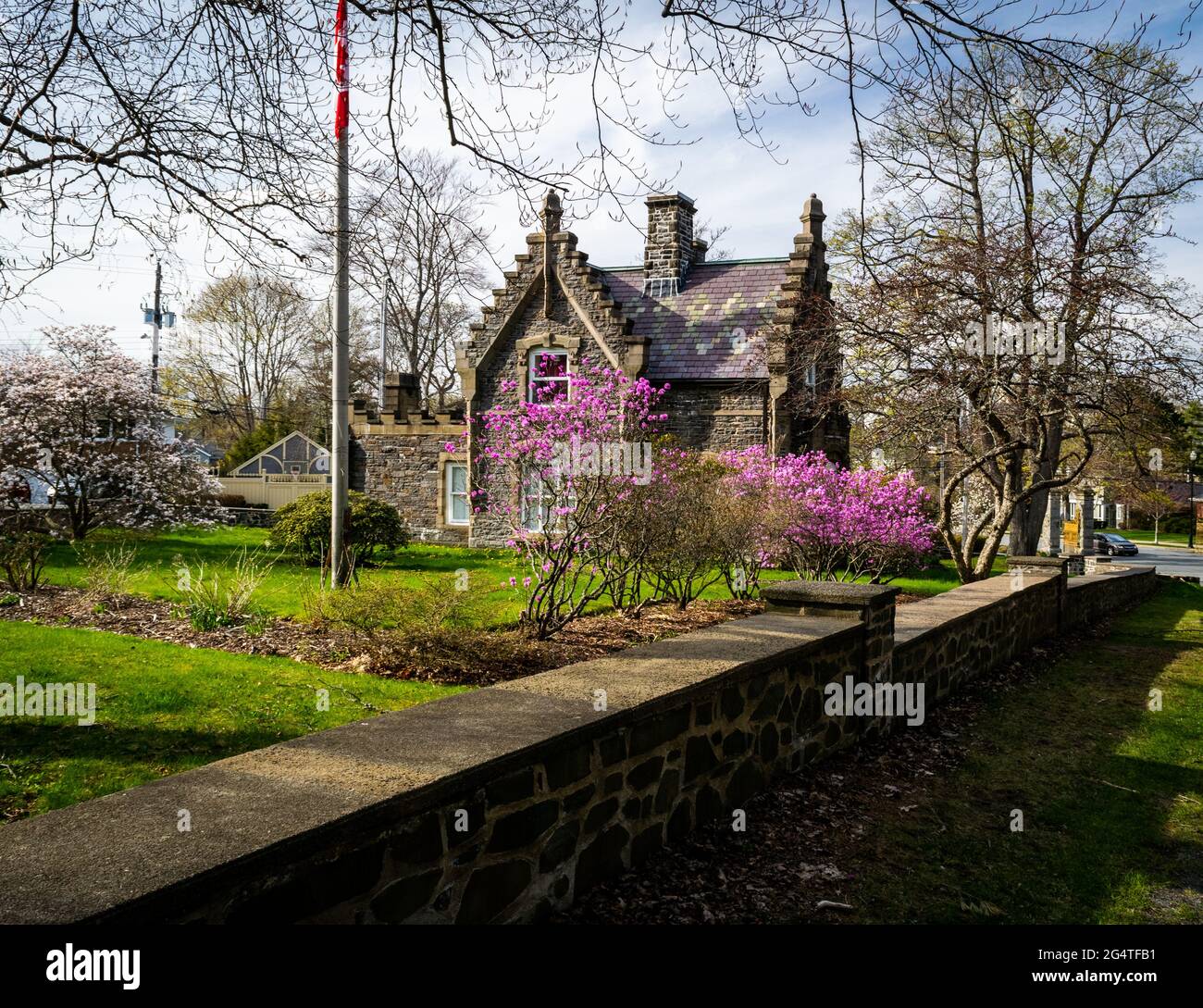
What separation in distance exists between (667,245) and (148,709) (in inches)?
811

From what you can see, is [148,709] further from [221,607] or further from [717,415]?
[717,415]

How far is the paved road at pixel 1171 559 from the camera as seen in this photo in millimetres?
35578

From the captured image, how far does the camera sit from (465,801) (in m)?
3.44

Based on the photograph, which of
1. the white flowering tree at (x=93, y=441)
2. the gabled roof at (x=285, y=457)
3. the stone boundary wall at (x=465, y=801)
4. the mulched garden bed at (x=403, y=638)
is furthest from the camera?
the gabled roof at (x=285, y=457)

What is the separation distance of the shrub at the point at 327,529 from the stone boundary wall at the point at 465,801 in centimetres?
1280

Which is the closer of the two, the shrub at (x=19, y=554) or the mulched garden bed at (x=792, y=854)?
the mulched garden bed at (x=792, y=854)

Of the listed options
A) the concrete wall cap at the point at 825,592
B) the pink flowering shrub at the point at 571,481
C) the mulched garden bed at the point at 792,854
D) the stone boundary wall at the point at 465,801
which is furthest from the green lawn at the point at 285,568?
the mulched garden bed at the point at 792,854

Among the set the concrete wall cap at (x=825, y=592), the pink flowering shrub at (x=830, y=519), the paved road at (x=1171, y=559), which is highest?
the pink flowering shrub at (x=830, y=519)

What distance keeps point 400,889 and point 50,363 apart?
71.5 ft

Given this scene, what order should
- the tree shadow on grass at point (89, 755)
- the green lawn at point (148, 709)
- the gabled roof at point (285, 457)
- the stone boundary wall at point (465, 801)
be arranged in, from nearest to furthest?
the stone boundary wall at point (465, 801), the tree shadow on grass at point (89, 755), the green lawn at point (148, 709), the gabled roof at point (285, 457)

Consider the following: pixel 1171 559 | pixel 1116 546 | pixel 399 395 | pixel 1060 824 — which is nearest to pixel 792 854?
pixel 1060 824

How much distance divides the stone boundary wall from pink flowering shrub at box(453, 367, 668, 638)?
9.52 feet

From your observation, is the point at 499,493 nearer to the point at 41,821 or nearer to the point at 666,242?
the point at 666,242

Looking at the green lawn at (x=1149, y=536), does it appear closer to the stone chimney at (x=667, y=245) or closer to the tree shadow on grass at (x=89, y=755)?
the stone chimney at (x=667, y=245)
